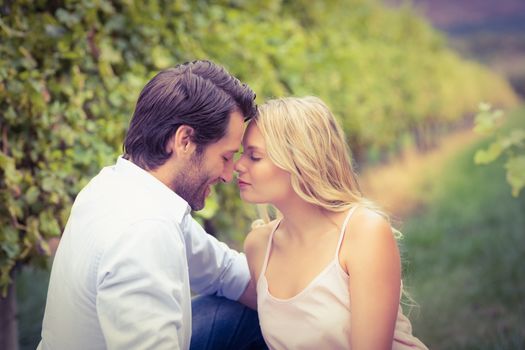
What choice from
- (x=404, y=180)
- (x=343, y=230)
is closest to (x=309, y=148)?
(x=343, y=230)

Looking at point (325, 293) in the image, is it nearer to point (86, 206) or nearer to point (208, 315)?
point (208, 315)

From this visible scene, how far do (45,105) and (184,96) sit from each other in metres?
0.97

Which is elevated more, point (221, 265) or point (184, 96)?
point (184, 96)

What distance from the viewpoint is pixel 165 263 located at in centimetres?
181

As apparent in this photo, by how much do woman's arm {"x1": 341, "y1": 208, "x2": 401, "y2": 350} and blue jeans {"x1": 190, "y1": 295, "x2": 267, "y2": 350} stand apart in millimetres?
656

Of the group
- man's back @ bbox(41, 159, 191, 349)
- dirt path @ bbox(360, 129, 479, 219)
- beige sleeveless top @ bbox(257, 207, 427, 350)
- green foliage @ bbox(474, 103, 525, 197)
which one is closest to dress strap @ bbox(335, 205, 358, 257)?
beige sleeveless top @ bbox(257, 207, 427, 350)

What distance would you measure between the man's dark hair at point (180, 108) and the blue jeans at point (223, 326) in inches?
30.7

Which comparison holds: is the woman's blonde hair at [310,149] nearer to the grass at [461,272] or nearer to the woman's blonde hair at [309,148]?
Result: the woman's blonde hair at [309,148]

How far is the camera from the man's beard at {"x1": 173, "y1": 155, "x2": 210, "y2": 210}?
7.20 ft

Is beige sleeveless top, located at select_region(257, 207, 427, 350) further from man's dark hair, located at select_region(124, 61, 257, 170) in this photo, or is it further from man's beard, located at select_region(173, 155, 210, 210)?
man's dark hair, located at select_region(124, 61, 257, 170)

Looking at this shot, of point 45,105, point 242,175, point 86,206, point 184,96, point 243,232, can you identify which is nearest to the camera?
point 86,206

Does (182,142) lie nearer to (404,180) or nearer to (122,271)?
(122,271)

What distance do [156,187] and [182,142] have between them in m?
0.22

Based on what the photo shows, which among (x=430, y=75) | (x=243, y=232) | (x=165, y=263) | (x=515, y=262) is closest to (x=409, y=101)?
(x=430, y=75)
